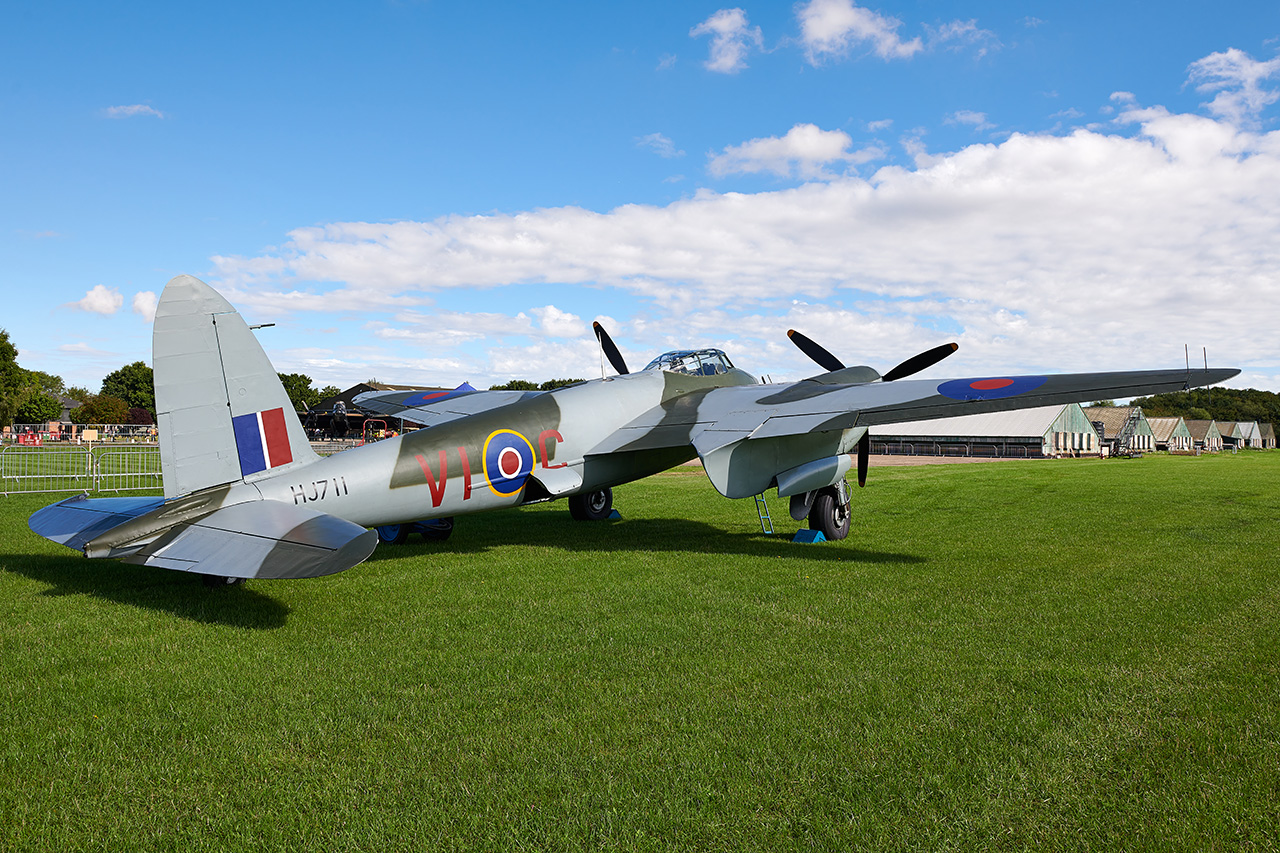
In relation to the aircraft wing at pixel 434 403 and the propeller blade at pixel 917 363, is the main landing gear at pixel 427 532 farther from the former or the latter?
the propeller blade at pixel 917 363

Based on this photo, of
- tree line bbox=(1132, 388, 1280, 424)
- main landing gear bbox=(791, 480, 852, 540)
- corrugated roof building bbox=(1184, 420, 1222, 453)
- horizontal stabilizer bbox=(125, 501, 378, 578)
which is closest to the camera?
horizontal stabilizer bbox=(125, 501, 378, 578)

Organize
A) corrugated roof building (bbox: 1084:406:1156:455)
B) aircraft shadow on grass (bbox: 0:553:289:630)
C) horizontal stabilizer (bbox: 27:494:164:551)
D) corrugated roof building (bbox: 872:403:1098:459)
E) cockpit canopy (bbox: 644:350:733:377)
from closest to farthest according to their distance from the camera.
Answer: aircraft shadow on grass (bbox: 0:553:289:630)
horizontal stabilizer (bbox: 27:494:164:551)
cockpit canopy (bbox: 644:350:733:377)
corrugated roof building (bbox: 872:403:1098:459)
corrugated roof building (bbox: 1084:406:1156:455)

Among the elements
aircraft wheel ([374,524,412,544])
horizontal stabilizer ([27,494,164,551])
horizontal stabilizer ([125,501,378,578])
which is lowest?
aircraft wheel ([374,524,412,544])

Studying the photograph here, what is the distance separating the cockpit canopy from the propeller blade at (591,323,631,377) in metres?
3.64

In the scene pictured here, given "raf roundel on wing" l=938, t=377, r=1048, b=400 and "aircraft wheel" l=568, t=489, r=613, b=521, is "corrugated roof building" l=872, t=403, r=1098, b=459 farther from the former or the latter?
"raf roundel on wing" l=938, t=377, r=1048, b=400

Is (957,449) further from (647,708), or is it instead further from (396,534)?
(647,708)

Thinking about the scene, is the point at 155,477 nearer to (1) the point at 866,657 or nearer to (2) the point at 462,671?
(2) the point at 462,671

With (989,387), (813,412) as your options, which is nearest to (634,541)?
(813,412)

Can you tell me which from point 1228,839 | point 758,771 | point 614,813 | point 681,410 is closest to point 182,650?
point 614,813

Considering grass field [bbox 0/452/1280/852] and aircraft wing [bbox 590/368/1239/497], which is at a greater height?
aircraft wing [bbox 590/368/1239/497]

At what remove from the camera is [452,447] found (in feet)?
32.6

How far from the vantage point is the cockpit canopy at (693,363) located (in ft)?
46.4

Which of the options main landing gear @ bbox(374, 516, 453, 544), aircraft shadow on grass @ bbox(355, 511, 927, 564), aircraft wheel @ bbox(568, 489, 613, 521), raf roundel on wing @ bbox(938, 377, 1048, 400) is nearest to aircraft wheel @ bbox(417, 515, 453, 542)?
main landing gear @ bbox(374, 516, 453, 544)

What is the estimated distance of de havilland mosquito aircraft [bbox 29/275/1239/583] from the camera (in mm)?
7000
